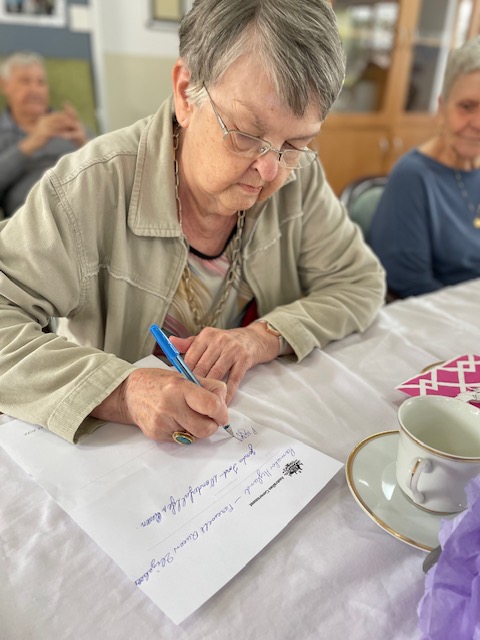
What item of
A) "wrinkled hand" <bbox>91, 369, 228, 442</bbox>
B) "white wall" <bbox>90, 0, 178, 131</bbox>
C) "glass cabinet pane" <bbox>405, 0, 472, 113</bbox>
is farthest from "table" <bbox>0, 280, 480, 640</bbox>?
"glass cabinet pane" <bbox>405, 0, 472, 113</bbox>

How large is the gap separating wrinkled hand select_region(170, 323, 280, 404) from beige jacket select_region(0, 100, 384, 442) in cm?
8

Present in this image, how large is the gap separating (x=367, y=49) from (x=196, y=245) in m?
3.39

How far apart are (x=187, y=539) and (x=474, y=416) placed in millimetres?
359

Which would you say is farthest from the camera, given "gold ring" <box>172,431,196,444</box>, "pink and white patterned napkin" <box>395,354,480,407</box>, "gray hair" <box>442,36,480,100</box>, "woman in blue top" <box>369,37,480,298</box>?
"woman in blue top" <box>369,37,480,298</box>

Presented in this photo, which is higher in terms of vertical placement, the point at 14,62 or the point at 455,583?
the point at 14,62

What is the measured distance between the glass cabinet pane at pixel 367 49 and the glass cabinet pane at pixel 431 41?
0.72 ft

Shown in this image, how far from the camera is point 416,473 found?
0.56 meters

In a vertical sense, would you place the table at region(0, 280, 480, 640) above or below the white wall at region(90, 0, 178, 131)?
below

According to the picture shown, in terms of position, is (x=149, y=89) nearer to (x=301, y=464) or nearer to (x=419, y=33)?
(x=419, y=33)

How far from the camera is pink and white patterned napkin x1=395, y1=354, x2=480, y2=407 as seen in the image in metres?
0.80

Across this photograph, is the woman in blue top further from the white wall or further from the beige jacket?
the white wall

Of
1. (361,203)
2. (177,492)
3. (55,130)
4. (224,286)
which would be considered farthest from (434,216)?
(55,130)

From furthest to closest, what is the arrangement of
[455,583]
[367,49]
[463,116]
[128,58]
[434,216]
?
[367,49], [128,58], [434,216], [463,116], [455,583]

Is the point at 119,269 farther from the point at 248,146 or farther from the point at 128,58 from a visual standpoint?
the point at 128,58
